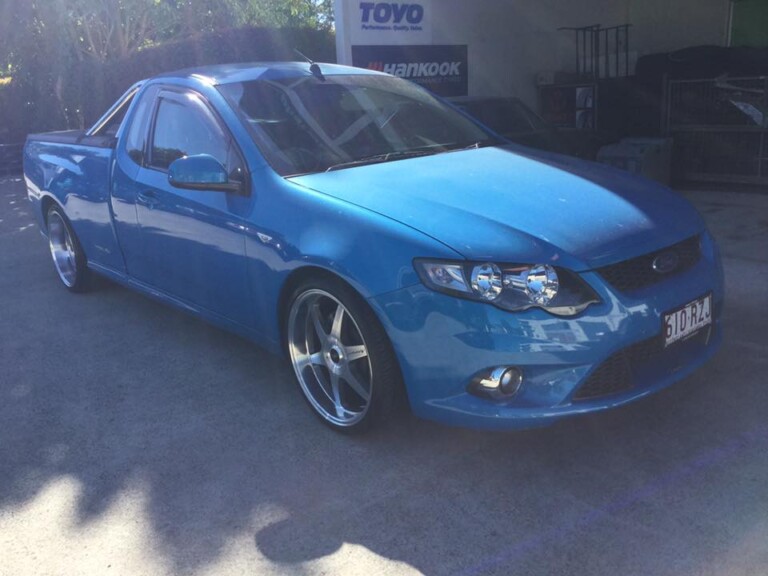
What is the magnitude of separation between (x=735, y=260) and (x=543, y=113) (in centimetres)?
693

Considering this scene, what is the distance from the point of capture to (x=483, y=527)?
107 inches

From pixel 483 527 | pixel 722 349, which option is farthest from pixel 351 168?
pixel 722 349

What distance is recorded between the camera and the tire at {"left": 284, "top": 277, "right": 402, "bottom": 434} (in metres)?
3.06

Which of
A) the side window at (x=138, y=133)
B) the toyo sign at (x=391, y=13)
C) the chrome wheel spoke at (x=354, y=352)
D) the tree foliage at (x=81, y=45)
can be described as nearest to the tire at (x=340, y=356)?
the chrome wheel spoke at (x=354, y=352)

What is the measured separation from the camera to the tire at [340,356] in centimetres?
306

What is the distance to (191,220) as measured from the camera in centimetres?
395

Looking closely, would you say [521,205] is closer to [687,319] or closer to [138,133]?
[687,319]

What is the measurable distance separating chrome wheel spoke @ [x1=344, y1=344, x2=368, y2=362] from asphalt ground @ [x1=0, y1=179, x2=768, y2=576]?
39 cm

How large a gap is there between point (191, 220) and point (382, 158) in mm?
1062

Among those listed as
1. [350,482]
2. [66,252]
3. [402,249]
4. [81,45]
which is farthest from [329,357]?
[81,45]

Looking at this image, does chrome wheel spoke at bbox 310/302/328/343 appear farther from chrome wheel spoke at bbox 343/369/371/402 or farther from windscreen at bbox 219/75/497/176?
windscreen at bbox 219/75/497/176

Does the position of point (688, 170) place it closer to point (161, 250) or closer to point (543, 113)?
point (543, 113)

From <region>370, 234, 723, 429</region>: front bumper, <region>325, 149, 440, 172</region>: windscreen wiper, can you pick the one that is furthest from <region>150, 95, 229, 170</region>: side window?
<region>370, 234, 723, 429</region>: front bumper

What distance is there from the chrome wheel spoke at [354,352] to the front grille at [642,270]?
104 centimetres
